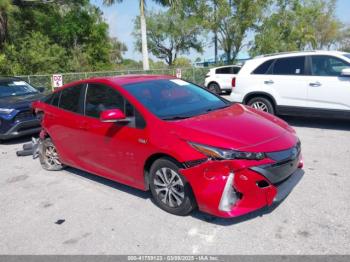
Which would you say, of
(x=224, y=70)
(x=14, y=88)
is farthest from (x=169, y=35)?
(x=14, y=88)

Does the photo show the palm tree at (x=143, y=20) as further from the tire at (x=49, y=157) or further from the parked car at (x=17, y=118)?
the tire at (x=49, y=157)

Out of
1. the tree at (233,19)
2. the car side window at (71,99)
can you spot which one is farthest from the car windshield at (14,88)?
the tree at (233,19)

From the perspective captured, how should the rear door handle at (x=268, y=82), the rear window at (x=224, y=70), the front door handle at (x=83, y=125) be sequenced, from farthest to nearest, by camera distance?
the rear window at (x=224, y=70)
the rear door handle at (x=268, y=82)
the front door handle at (x=83, y=125)

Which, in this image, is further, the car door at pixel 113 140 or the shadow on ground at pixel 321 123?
the shadow on ground at pixel 321 123

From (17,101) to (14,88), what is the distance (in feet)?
4.07

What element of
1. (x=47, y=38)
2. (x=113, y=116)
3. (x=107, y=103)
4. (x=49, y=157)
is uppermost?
(x=47, y=38)

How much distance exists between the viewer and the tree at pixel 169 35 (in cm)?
4628

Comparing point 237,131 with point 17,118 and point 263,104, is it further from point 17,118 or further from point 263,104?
point 17,118

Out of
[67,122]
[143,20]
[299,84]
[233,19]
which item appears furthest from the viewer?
[233,19]

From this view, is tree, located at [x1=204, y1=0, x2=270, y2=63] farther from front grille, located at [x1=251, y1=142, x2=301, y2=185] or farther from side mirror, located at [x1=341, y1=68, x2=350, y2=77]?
front grille, located at [x1=251, y1=142, x2=301, y2=185]

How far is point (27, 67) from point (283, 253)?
19.1 meters

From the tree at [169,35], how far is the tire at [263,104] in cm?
3829

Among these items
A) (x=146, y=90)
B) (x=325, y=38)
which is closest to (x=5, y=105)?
(x=146, y=90)

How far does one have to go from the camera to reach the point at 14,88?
30.3 feet
